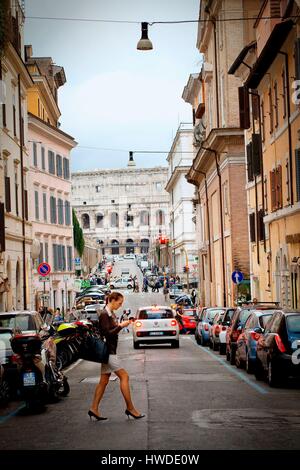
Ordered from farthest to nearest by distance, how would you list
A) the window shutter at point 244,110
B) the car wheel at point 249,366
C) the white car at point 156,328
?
the window shutter at point 244,110 → the white car at point 156,328 → the car wheel at point 249,366

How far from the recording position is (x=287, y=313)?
19156 mm

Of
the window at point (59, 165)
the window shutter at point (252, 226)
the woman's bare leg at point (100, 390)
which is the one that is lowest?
the woman's bare leg at point (100, 390)

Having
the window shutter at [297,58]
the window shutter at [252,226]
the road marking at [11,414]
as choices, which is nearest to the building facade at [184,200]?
the window shutter at [252,226]

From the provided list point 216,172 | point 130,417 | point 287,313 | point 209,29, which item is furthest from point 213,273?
point 130,417

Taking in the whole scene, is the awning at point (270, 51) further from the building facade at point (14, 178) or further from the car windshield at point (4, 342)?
the car windshield at point (4, 342)

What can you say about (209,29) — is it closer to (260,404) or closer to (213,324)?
(213,324)

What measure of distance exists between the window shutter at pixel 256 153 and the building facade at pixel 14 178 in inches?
373

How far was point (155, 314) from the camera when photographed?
35.7 meters

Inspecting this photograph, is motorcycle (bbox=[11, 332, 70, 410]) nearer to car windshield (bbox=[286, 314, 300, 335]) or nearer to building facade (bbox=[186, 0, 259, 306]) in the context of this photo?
car windshield (bbox=[286, 314, 300, 335])

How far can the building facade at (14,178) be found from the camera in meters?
38.8

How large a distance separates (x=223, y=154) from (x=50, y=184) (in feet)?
40.7

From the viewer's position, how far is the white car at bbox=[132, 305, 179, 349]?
3516cm

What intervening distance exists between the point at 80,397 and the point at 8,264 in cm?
2277

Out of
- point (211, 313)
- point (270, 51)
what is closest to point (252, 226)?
point (211, 313)
